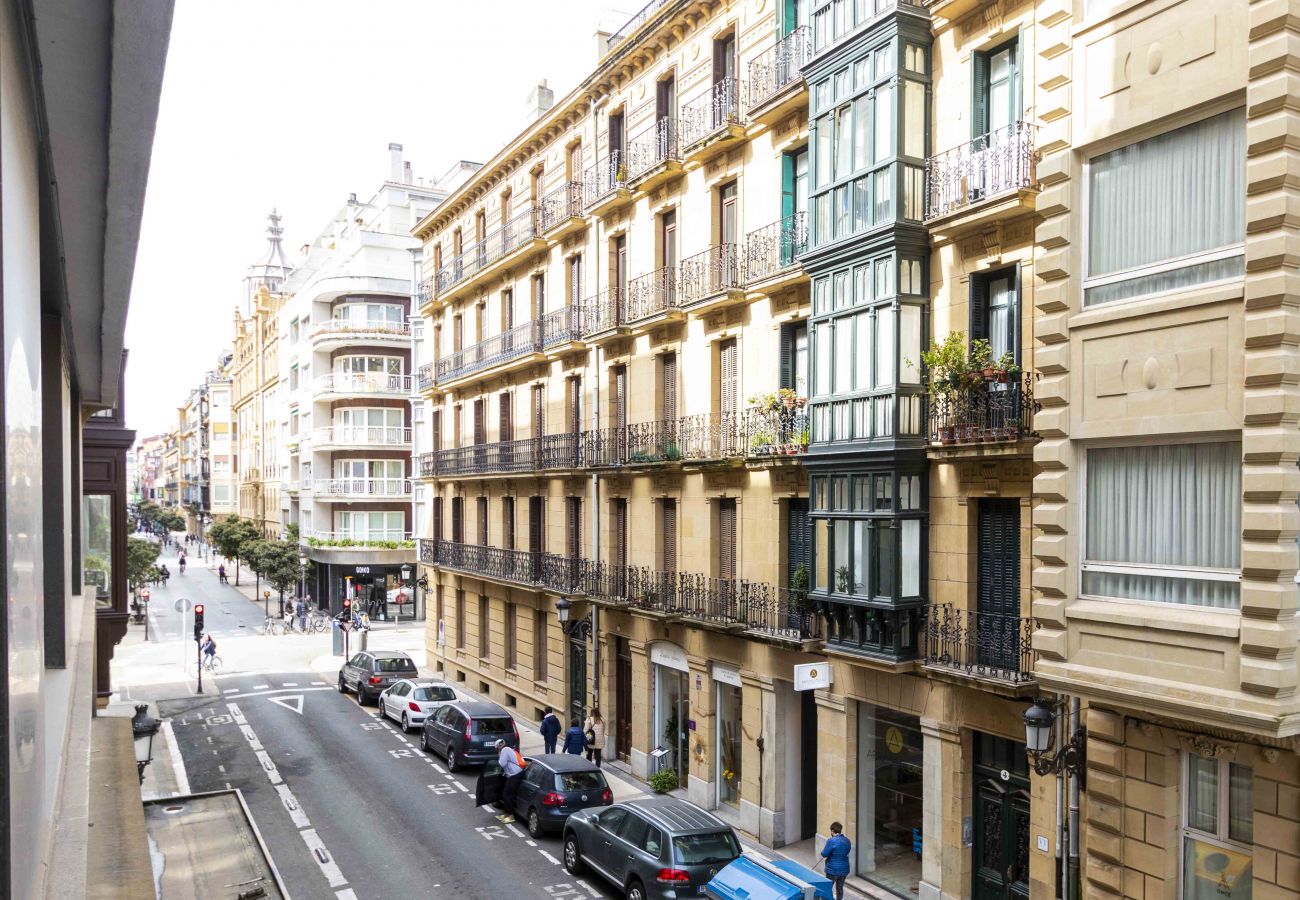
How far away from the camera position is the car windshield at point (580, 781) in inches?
792

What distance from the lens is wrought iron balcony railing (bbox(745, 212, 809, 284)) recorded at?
1981 cm

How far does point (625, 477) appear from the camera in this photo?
25.8 metres

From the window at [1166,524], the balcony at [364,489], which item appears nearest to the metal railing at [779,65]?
the window at [1166,524]

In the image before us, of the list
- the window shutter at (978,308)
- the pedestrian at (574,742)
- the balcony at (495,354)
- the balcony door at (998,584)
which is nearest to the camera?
the balcony door at (998,584)

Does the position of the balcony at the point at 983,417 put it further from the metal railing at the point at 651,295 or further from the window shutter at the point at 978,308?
the metal railing at the point at 651,295

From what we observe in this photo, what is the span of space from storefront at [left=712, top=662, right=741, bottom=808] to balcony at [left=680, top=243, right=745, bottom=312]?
7.88m

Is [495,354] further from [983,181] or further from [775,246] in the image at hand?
[983,181]

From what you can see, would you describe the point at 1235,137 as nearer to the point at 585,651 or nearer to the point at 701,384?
the point at 701,384

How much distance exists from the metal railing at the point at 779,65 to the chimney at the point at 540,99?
51.1 ft

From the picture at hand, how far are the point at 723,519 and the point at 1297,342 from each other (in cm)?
1377

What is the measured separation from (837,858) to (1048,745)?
5366mm

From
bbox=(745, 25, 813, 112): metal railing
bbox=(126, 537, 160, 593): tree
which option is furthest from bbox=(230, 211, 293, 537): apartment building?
bbox=(745, 25, 813, 112): metal railing

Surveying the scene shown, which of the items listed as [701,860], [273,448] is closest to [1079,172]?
[701,860]

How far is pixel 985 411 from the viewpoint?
15102 millimetres
